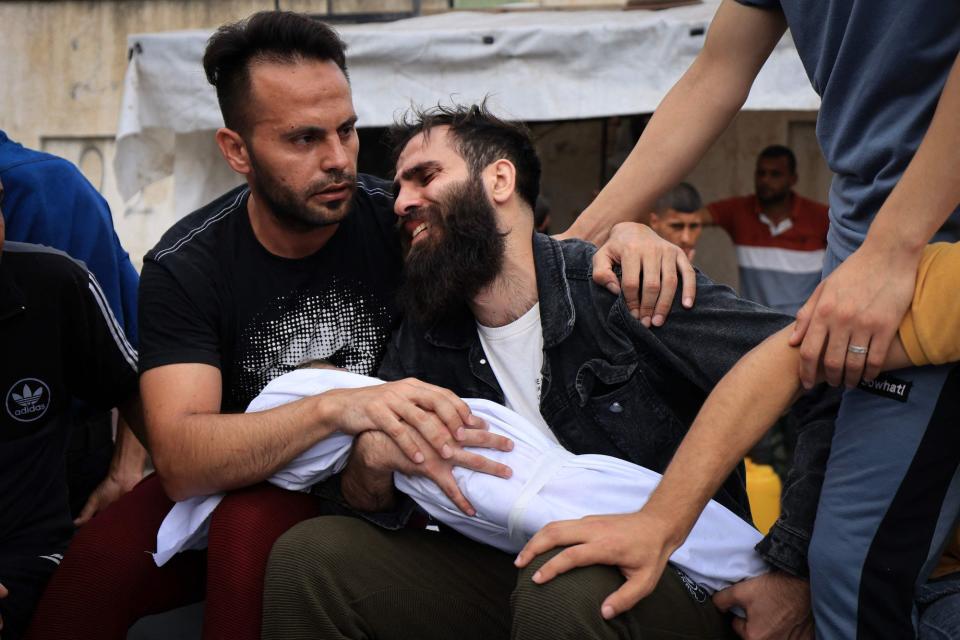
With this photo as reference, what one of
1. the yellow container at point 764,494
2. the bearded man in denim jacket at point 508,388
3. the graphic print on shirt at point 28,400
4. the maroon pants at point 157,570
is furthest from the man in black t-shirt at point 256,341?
the yellow container at point 764,494

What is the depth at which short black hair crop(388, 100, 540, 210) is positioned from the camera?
10.1ft

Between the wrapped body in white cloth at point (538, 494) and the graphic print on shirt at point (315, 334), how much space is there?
361mm

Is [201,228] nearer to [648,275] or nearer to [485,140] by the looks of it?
[485,140]

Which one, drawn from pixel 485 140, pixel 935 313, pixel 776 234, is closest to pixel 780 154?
pixel 776 234

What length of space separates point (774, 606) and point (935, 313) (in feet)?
2.33

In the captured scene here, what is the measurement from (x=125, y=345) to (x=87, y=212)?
1.79ft

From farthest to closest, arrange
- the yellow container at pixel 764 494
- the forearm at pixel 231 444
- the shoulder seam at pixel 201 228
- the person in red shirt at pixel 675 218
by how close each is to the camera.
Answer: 1. the person in red shirt at pixel 675 218
2. the yellow container at pixel 764 494
3. the shoulder seam at pixel 201 228
4. the forearm at pixel 231 444

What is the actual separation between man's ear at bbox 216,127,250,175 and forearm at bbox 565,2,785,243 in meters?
1.01

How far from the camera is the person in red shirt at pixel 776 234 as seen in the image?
6.89m

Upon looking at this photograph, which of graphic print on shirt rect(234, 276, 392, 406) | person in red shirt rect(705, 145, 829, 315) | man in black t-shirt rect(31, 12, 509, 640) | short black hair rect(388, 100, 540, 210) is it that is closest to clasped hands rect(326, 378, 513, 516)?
man in black t-shirt rect(31, 12, 509, 640)

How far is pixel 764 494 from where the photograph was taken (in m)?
5.69

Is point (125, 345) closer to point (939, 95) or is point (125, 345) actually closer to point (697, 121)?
point (697, 121)

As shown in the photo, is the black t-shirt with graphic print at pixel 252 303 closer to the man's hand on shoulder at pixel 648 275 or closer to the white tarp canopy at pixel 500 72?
the man's hand on shoulder at pixel 648 275

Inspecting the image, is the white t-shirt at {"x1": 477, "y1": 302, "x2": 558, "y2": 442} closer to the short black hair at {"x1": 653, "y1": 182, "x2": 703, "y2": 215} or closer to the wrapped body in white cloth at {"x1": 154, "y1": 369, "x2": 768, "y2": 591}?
the wrapped body in white cloth at {"x1": 154, "y1": 369, "x2": 768, "y2": 591}
